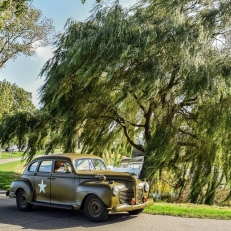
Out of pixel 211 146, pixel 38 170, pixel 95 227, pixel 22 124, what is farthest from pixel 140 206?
pixel 22 124

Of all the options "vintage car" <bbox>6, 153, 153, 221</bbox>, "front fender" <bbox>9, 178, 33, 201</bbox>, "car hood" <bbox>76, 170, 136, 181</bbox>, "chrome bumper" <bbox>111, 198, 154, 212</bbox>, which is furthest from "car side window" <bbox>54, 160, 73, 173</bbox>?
"chrome bumper" <bbox>111, 198, 154, 212</bbox>

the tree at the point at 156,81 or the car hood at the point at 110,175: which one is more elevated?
the tree at the point at 156,81

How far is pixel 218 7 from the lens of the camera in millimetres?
12773

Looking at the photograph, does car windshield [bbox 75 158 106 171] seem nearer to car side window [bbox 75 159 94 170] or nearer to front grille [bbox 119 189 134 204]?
car side window [bbox 75 159 94 170]

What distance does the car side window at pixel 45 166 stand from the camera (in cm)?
913

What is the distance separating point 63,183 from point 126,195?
170cm

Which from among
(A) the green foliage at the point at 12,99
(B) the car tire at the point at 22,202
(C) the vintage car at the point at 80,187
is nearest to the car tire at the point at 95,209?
(C) the vintage car at the point at 80,187

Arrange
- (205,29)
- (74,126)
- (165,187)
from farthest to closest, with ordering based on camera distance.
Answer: (165,187) < (74,126) < (205,29)

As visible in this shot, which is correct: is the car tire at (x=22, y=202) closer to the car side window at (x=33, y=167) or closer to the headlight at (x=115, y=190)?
the car side window at (x=33, y=167)

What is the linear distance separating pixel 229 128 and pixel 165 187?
224 inches

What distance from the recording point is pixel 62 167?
29.0ft

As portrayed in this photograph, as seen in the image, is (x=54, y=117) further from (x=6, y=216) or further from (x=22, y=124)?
(x=6, y=216)

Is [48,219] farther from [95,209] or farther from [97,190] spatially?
[97,190]

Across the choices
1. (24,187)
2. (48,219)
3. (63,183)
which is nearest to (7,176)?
(24,187)
